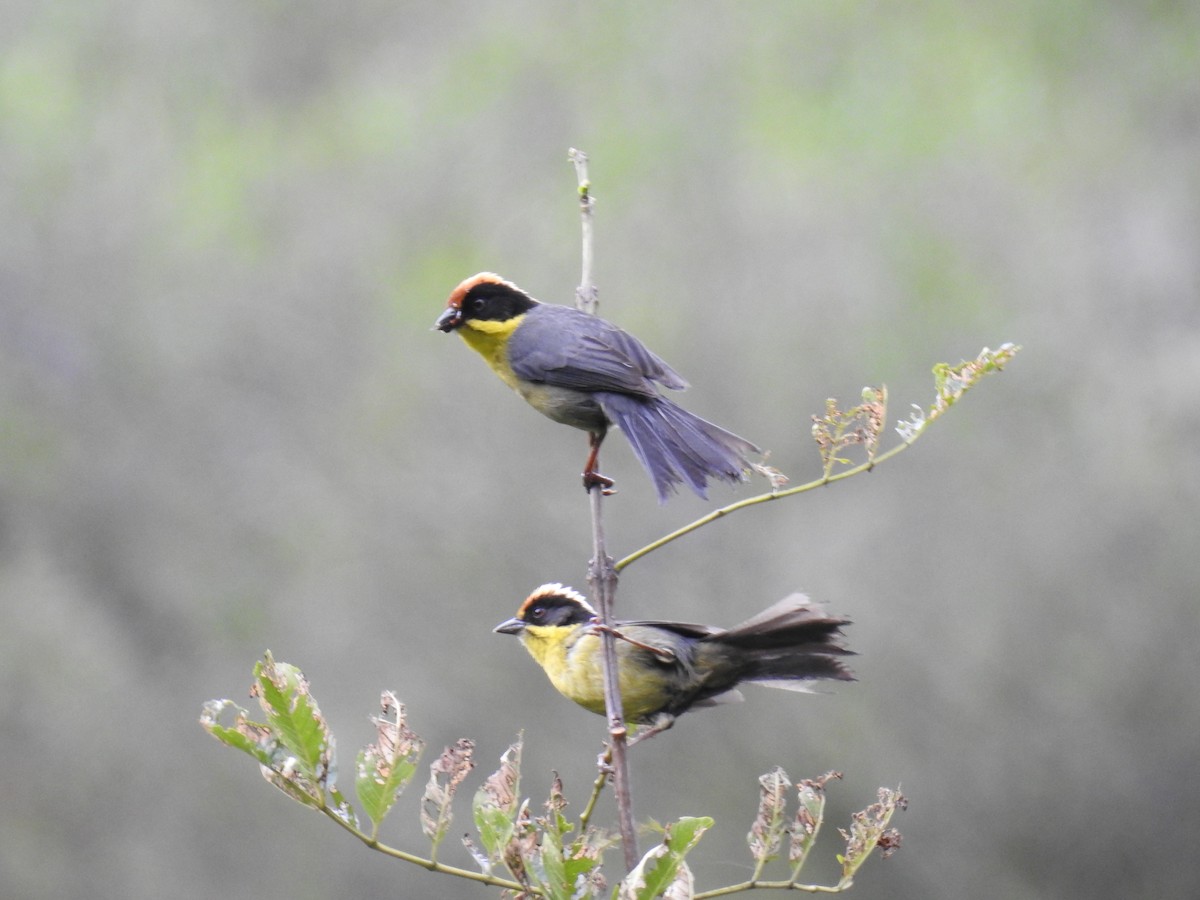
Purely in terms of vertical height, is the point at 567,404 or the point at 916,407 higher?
the point at 567,404

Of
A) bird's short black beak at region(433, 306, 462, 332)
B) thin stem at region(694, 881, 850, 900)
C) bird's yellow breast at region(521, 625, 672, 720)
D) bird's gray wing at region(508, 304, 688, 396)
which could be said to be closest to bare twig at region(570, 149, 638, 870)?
thin stem at region(694, 881, 850, 900)

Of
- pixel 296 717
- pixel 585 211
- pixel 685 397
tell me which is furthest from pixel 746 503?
pixel 685 397

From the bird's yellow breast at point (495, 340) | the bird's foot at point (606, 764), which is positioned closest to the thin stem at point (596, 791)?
the bird's foot at point (606, 764)

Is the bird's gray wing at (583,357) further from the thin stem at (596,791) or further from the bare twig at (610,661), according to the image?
the thin stem at (596,791)

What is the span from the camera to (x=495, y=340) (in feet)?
12.4

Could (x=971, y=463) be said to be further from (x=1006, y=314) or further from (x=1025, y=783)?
(x=1025, y=783)

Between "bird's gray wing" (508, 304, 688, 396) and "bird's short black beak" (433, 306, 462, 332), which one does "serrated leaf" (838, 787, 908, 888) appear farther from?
"bird's short black beak" (433, 306, 462, 332)

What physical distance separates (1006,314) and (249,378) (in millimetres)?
6012

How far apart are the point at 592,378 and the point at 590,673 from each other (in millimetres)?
739

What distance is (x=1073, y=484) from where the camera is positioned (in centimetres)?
998

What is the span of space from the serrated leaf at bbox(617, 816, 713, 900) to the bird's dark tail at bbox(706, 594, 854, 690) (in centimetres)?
86

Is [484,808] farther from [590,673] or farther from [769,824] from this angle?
[590,673]

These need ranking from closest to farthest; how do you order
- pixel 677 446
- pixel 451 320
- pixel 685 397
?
pixel 677 446
pixel 451 320
pixel 685 397

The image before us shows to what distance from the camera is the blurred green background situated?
9.84 m
